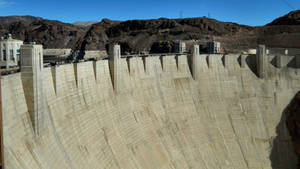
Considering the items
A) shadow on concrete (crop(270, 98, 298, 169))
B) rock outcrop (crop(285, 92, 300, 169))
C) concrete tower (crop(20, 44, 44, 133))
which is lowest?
shadow on concrete (crop(270, 98, 298, 169))

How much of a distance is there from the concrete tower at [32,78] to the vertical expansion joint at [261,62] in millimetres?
24029

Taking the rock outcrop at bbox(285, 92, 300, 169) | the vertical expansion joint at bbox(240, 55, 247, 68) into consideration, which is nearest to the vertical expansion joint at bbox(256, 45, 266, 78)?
the vertical expansion joint at bbox(240, 55, 247, 68)

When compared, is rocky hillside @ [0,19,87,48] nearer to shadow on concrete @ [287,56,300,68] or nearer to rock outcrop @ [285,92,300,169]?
shadow on concrete @ [287,56,300,68]

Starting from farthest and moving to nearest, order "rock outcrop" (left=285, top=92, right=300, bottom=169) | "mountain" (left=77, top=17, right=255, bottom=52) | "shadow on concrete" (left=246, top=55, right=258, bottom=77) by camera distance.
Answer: "mountain" (left=77, top=17, right=255, bottom=52), "shadow on concrete" (left=246, top=55, right=258, bottom=77), "rock outcrop" (left=285, top=92, right=300, bottom=169)

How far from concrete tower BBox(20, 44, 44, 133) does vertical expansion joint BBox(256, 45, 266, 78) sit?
24.0m

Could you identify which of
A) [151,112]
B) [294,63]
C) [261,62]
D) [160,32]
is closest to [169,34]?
[160,32]

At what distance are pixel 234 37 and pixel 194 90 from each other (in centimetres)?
4263

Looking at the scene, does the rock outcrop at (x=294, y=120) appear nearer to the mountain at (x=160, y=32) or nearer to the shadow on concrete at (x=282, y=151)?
the shadow on concrete at (x=282, y=151)

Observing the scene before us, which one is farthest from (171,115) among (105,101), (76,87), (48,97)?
(48,97)

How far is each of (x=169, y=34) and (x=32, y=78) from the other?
58.2 meters

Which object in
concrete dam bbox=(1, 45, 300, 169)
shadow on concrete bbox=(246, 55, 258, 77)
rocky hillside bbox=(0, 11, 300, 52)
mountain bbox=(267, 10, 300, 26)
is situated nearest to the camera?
concrete dam bbox=(1, 45, 300, 169)

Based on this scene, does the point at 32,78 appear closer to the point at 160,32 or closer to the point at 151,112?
the point at 151,112

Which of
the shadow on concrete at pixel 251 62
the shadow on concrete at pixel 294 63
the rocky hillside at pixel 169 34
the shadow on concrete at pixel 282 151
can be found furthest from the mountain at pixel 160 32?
the shadow on concrete at pixel 282 151

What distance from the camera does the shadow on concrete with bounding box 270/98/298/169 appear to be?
25.8m
